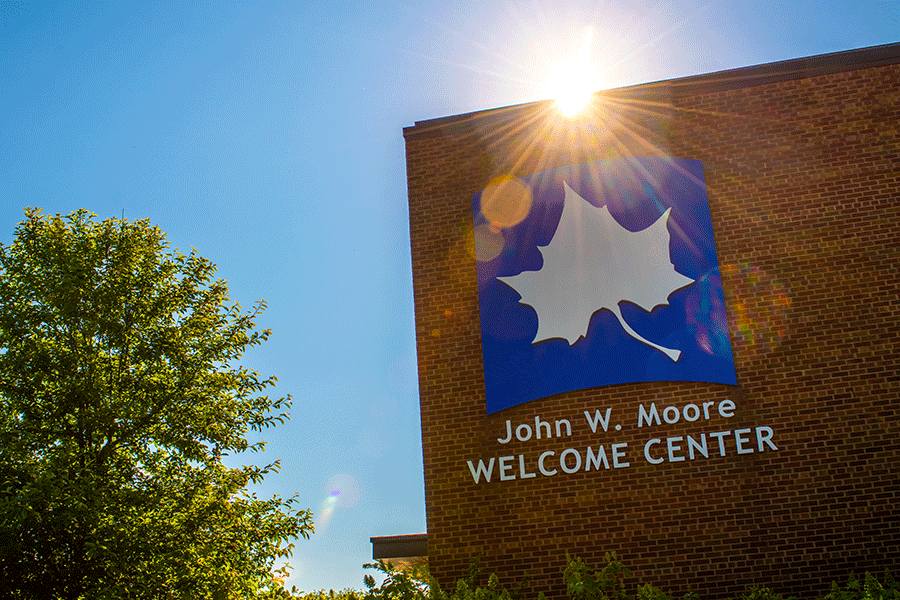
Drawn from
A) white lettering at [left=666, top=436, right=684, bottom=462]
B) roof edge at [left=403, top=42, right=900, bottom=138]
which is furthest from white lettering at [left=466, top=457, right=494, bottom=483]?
roof edge at [left=403, top=42, right=900, bottom=138]

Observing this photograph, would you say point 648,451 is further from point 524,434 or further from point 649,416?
point 524,434

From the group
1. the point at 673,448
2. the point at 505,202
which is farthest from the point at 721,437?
the point at 505,202

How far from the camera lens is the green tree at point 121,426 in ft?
39.2

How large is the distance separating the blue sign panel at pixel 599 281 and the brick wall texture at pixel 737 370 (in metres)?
0.23

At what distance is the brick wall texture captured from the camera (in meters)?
10.5

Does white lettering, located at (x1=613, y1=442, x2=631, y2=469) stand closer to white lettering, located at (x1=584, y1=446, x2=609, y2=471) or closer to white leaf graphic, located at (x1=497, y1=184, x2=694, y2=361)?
white lettering, located at (x1=584, y1=446, x2=609, y2=471)

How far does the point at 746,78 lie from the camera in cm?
1223

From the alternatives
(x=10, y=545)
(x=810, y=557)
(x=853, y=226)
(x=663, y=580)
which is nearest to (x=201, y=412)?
(x=10, y=545)

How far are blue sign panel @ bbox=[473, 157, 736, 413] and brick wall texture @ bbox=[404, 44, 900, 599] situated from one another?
0.23 m

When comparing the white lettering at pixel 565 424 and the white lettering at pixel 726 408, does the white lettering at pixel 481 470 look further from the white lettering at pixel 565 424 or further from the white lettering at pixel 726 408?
the white lettering at pixel 726 408

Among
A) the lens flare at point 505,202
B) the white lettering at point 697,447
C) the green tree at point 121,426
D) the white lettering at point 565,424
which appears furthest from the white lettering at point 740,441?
the green tree at point 121,426

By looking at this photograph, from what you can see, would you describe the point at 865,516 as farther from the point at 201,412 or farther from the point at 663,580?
the point at 201,412

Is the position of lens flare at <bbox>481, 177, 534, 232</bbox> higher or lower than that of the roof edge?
lower

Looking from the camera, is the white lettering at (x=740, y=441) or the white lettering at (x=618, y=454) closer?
the white lettering at (x=740, y=441)
